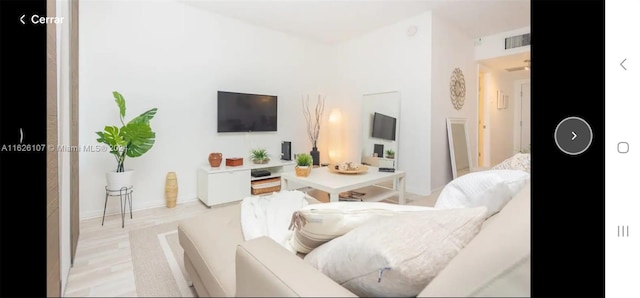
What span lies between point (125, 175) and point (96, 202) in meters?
0.38

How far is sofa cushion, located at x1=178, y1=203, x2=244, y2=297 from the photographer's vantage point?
0.67 metres

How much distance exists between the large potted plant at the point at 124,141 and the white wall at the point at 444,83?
7.90ft

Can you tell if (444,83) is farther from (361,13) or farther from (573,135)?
(573,135)

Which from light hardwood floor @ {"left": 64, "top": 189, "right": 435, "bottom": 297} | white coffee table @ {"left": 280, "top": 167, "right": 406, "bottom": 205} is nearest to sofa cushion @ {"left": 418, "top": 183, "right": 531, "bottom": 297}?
light hardwood floor @ {"left": 64, "top": 189, "right": 435, "bottom": 297}

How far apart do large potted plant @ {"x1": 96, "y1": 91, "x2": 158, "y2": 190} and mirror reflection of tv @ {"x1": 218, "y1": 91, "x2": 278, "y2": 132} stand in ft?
2.30

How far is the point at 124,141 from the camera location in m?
1.71

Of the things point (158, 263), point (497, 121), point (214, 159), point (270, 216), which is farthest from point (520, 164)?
point (497, 121)

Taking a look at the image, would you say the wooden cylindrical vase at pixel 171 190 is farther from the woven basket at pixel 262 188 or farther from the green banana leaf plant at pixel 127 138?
the woven basket at pixel 262 188

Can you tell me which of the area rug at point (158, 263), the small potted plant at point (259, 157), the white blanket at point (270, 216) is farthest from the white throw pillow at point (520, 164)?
the small potted plant at point (259, 157)

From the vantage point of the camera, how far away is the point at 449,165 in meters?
2.89

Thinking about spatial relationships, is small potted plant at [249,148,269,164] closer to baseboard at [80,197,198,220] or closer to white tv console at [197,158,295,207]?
white tv console at [197,158,295,207]

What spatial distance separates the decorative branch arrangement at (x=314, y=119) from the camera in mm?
3197
